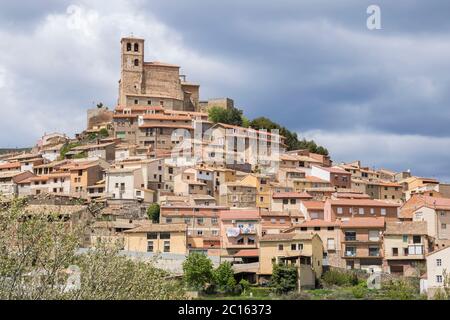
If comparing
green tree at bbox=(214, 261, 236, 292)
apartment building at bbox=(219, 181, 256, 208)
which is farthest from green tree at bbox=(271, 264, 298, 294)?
apartment building at bbox=(219, 181, 256, 208)

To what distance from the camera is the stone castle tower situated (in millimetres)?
94625

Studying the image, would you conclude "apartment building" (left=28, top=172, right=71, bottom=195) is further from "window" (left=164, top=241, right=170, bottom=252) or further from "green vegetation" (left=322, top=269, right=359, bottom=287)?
"green vegetation" (left=322, top=269, right=359, bottom=287)

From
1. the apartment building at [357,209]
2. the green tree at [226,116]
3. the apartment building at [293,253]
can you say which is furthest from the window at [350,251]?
the green tree at [226,116]

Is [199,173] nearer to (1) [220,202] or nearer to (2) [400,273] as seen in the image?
(1) [220,202]

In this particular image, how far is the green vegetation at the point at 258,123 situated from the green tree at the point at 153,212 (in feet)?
88.0

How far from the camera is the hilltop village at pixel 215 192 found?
50.3 meters

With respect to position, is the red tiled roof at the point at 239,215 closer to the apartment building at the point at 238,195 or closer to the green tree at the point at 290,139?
the apartment building at the point at 238,195

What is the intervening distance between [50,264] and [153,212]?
43774 mm

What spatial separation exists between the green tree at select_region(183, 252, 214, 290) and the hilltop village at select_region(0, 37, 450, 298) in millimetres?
968
